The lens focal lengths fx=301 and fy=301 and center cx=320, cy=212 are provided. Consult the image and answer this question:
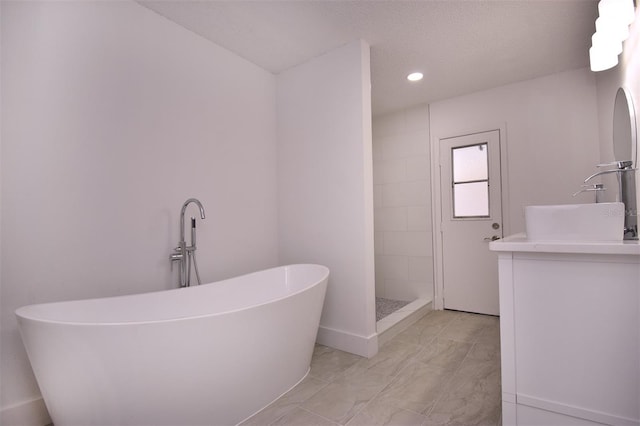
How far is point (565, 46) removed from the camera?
2.42 meters

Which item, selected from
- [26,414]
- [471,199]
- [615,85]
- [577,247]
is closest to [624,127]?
[615,85]

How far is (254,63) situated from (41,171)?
182cm

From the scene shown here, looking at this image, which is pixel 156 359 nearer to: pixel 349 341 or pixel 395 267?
pixel 349 341

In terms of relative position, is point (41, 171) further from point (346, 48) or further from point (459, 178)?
point (459, 178)

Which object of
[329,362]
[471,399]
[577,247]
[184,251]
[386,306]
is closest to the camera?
[577,247]

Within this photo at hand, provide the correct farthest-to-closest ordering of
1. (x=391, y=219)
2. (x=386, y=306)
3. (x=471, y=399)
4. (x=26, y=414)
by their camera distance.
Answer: (x=391, y=219), (x=386, y=306), (x=471, y=399), (x=26, y=414)

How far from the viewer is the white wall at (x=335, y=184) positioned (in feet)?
7.63

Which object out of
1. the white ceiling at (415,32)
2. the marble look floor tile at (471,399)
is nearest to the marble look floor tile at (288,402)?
the marble look floor tile at (471,399)

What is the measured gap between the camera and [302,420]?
5.07ft

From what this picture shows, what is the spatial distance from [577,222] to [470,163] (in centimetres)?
211

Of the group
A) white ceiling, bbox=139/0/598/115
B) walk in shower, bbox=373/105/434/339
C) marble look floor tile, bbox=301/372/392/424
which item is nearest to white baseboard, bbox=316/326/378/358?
marble look floor tile, bbox=301/372/392/424

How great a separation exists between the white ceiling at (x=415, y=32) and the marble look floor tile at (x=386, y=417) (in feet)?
7.96

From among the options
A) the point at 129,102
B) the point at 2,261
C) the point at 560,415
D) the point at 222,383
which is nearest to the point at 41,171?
the point at 2,261

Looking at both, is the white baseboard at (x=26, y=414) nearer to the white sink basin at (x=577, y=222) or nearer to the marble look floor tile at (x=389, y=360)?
the marble look floor tile at (x=389, y=360)
